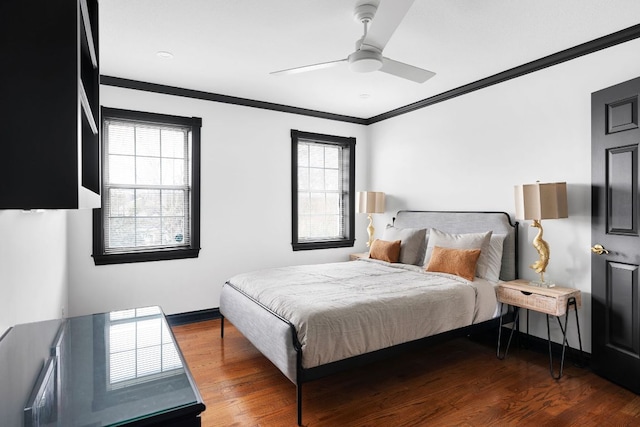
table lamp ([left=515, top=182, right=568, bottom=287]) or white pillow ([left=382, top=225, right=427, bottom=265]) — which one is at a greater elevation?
table lamp ([left=515, top=182, right=568, bottom=287])

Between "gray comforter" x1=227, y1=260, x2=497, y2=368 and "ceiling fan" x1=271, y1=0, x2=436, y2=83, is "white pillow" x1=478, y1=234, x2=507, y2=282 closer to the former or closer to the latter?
"gray comforter" x1=227, y1=260, x2=497, y2=368

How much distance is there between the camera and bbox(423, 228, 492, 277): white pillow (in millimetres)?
3508

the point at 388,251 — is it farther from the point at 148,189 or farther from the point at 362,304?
the point at 148,189

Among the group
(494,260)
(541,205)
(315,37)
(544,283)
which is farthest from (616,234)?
(315,37)

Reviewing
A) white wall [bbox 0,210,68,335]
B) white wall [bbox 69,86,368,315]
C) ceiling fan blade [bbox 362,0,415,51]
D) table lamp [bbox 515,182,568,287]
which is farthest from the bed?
ceiling fan blade [bbox 362,0,415,51]

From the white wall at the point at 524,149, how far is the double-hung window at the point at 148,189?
2808 mm

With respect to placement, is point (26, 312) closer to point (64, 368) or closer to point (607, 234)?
point (64, 368)

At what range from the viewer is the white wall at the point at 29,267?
5.16ft

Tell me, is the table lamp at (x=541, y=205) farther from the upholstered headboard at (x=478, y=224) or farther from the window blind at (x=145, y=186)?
the window blind at (x=145, y=186)

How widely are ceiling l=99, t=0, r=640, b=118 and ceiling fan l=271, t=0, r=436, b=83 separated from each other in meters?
0.15

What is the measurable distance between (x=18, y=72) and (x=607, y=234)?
356 centimetres

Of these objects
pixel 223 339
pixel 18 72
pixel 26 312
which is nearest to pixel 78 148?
pixel 18 72

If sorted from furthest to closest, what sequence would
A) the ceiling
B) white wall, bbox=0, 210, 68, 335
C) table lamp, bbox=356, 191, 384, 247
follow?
table lamp, bbox=356, 191, 384, 247
the ceiling
white wall, bbox=0, 210, 68, 335

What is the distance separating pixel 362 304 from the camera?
2.60 metres
